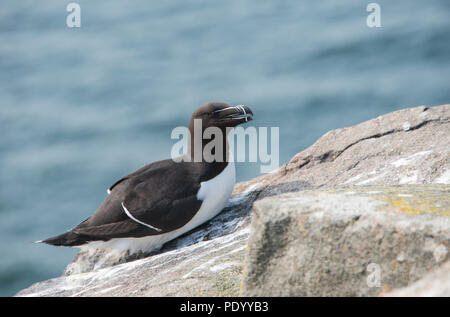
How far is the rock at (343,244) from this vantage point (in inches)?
105

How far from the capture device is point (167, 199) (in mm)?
5418

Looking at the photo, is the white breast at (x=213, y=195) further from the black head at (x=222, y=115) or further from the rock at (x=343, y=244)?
the rock at (x=343, y=244)

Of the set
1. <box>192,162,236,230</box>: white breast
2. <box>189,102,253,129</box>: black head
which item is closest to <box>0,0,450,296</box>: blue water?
<box>192,162,236,230</box>: white breast

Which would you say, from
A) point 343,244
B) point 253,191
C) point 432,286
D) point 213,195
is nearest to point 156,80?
point 253,191

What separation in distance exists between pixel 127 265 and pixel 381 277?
2.39 m

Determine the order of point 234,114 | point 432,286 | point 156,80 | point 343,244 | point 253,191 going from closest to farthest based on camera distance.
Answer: point 432,286
point 343,244
point 234,114
point 253,191
point 156,80

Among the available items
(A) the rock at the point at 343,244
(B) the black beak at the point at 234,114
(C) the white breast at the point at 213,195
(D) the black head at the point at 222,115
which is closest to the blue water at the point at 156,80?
(C) the white breast at the point at 213,195

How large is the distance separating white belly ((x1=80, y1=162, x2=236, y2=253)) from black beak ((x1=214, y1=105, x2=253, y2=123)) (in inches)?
19.1

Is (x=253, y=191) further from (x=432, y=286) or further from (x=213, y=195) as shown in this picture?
(x=432, y=286)

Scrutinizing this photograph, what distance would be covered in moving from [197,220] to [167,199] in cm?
31

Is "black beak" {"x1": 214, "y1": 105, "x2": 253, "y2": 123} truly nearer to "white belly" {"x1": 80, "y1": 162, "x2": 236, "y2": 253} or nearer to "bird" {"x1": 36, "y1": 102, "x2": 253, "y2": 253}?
"bird" {"x1": 36, "y1": 102, "x2": 253, "y2": 253}

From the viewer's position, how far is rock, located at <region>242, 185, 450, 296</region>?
8.78ft
